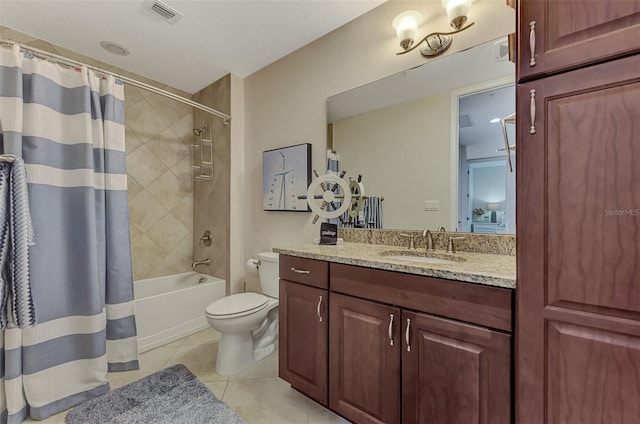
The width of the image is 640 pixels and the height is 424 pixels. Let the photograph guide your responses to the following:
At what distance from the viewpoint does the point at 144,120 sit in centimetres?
257

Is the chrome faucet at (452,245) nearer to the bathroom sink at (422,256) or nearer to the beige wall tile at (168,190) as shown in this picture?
the bathroom sink at (422,256)

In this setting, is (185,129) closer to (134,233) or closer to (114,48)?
(114,48)

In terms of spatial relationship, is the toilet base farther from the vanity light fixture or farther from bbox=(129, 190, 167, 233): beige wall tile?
the vanity light fixture

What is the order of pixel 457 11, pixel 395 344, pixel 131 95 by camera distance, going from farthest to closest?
pixel 131 95 < pixel 457 11 < pixel 395 344

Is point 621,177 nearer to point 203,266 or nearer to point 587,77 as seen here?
point 587,77

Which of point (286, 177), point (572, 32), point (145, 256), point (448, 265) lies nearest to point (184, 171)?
point (145, 256)

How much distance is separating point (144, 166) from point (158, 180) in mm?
Result: 176

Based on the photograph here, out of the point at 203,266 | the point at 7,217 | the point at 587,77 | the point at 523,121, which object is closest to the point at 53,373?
the point at 7,217

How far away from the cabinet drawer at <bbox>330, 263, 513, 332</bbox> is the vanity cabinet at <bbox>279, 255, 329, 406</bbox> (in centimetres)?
14

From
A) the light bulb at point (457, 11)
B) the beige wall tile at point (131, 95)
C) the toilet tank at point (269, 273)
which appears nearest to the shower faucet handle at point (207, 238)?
the toilet tank at point (269, 273)

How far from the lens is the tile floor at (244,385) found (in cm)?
138

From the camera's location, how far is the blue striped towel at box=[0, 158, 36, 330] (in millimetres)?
1179

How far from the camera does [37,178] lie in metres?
1.36

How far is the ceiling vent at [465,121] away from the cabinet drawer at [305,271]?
1.05 m
